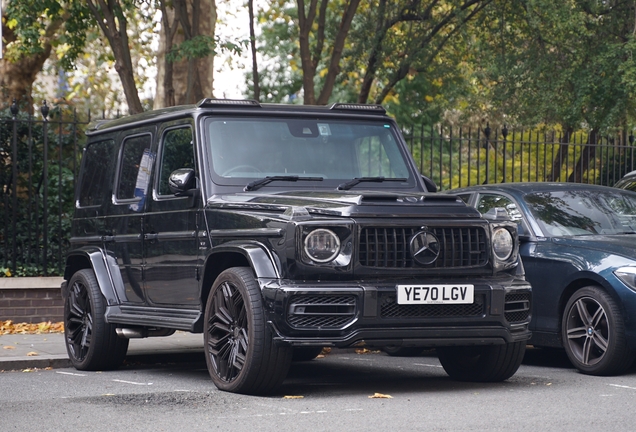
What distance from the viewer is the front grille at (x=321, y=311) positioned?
7.07m

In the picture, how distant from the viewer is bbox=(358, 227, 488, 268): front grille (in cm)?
727

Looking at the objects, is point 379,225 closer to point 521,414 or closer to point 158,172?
point 521,414

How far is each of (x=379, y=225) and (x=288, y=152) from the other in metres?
1.56

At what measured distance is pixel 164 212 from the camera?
876 centimetres

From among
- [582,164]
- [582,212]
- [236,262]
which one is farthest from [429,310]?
[582,164]

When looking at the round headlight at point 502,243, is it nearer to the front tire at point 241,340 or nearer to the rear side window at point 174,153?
the front tire at point 241,340

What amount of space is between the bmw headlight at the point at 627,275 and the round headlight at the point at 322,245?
2787 mm

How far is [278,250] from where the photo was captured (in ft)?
23.7

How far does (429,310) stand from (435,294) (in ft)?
0.38

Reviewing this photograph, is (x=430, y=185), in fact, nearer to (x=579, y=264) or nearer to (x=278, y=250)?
(x=579, y=264)

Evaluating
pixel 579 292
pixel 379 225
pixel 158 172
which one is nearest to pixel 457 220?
pixel 379 225

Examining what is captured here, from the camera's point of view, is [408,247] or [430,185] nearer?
[408,247]

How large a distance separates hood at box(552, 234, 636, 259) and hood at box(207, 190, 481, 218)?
1.86m

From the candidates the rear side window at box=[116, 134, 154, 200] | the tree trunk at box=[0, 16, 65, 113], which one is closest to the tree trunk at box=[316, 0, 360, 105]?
the tree trunk at box=[0, 16, 65, 113]
